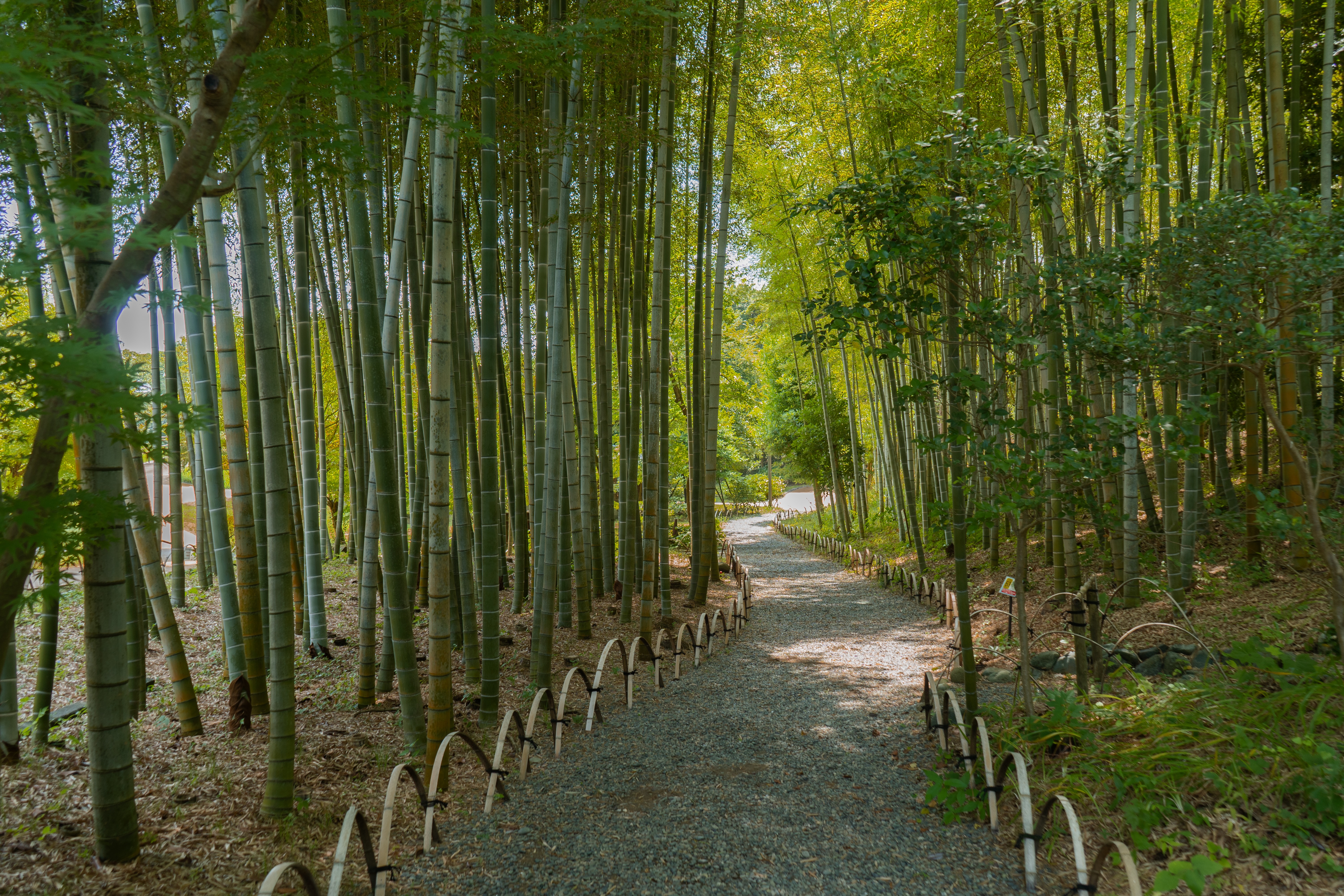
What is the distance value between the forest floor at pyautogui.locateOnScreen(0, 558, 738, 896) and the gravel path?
0.38 m

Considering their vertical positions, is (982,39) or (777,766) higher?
(982,39)

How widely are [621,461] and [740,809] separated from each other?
13.0 ft

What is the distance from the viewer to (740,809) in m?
3.12

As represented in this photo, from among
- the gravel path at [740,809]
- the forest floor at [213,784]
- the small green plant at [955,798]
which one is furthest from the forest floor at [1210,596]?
the forest floor at [213,784]

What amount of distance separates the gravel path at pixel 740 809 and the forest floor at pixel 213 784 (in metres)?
0.38

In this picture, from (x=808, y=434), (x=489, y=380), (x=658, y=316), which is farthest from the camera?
(x=808, y=434)

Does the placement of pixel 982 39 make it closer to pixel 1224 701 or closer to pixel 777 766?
pixel 1224 701

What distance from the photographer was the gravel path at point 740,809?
2.57 m

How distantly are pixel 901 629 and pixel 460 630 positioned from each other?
3937 mm

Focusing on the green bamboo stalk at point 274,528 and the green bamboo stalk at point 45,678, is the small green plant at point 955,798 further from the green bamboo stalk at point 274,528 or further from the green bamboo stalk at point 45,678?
the green bamboo stalk at point 45,678

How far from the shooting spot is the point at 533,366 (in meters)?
5.32

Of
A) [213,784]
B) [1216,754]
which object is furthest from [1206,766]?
[213,784]

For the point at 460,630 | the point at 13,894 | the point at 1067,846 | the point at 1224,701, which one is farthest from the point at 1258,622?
the point at 13,894

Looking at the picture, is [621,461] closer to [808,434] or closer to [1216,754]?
[1216,754]
